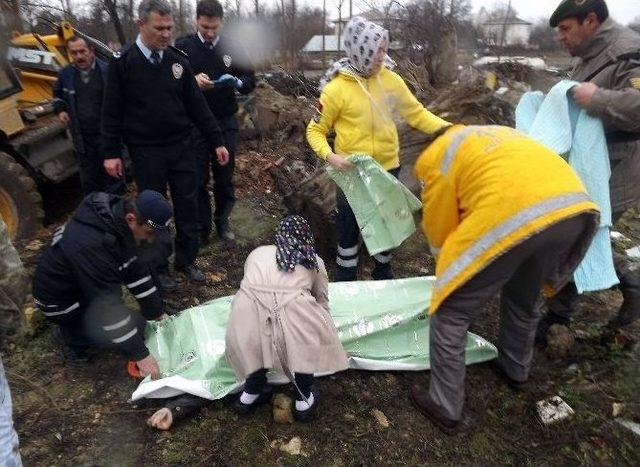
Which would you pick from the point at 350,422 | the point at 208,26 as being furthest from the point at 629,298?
the point at 208,26

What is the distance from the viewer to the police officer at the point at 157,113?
2.88 metres

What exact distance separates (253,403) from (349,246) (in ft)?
4.06

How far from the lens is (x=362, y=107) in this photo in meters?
2.81

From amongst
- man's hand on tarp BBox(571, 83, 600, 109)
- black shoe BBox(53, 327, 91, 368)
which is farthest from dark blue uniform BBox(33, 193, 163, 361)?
man's hand on tarp BBox(571, 83, 600, 109)

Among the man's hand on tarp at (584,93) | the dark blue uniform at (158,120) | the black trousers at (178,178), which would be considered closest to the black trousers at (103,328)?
the black trousers at (178,178)

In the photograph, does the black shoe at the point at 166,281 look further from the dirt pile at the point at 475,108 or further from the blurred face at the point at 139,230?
the dirt pile at the point at 475,108

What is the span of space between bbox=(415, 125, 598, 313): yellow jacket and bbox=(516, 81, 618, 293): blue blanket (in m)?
0.53

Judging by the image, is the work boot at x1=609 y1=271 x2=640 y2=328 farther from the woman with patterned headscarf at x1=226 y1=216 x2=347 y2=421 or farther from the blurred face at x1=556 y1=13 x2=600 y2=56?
the woman with patterned headscarf at x1=226 y1=216 x2=347 y2=421

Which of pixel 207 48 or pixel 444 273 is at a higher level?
pixel 207 48

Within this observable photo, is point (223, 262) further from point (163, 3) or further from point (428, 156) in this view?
point (428, 156)

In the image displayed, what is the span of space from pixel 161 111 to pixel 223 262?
136 centimetres

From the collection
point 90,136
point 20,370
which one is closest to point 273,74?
point 90,136

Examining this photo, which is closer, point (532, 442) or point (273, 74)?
point (532, 442)

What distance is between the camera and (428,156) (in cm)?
204
